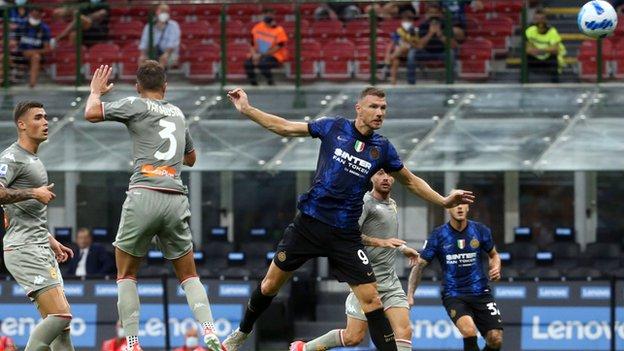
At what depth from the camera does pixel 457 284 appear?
1748cm

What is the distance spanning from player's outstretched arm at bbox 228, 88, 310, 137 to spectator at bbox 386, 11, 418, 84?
1250 cm

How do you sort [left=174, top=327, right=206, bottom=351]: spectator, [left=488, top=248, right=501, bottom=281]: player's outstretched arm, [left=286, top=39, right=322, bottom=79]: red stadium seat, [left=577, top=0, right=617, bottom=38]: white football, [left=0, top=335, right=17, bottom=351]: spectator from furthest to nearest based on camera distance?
[left=286, top=39, right=322, bottom=79]: red stadium seat → [left=174, top=327, right=206, bottom=351]: spectator → [left=0, top=335, right=17, bottom=351]: spectator → [left=577, top=0, right=617, bottom=38]: white football → [left=488, top=248, right=501, bottom=281]: player's outstretched arm

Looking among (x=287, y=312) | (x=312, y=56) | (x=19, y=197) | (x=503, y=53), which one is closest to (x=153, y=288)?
(x=287, y=312)

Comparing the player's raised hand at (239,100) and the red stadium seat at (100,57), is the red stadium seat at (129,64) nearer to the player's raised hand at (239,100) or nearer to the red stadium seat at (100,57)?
the red stadium seat at (100,57)

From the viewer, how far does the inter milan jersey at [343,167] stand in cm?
1301

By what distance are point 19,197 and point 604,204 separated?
15473mm

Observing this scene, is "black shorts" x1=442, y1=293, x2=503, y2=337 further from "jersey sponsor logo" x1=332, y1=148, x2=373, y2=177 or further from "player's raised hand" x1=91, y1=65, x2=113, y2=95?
"player's raised hand" x1=91, y1=65, x2=113, y2=95

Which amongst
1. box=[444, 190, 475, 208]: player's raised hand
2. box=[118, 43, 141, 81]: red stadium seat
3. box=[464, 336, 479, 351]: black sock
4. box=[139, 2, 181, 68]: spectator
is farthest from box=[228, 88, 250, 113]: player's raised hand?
box=[118, 43, 141, 81]: red stadium seat

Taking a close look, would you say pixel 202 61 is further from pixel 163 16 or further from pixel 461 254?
pixel 461 254

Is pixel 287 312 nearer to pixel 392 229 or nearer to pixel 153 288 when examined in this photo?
pixel 153 288

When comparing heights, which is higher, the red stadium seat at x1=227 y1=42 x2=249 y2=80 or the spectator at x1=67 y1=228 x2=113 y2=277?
the red stadium seat at x1=227 y1=42 x2=249 y2=80

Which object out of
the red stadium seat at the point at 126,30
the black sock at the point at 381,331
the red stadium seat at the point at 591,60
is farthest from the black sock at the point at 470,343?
the red stadium seat at the point at 126,30

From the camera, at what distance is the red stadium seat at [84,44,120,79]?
2661 cm

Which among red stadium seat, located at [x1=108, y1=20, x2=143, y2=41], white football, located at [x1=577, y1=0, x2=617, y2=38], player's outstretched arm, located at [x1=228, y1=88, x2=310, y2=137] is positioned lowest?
player's outstretched arm, located at [x1=228, y1=88, x2=310, y2=137]
